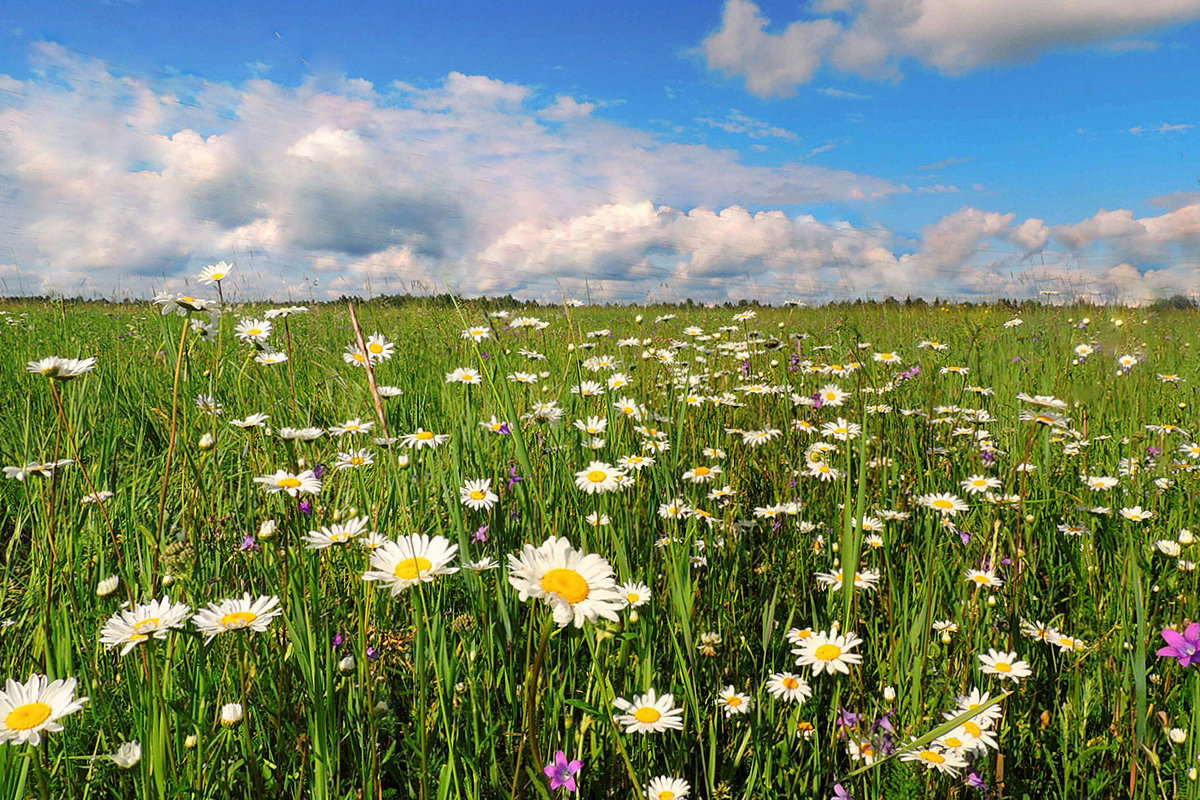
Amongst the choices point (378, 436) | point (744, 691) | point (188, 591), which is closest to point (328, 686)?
point (188, 591)

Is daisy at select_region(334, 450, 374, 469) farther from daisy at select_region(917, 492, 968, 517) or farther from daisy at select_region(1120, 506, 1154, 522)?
daisy at select_region(1120, 506, 1154, 522)

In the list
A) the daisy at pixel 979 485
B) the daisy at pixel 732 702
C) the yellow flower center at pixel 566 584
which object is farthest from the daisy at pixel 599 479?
the daisy at pixel 979 485

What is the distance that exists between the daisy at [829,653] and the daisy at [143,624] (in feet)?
3.83

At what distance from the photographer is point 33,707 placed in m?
0.98

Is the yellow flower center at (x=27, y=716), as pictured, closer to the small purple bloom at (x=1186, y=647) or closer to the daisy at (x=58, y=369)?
the daisy at (x=58, y=369)

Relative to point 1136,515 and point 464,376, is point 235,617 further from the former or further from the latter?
point 1136,515

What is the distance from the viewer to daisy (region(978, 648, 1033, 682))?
4.70 ft

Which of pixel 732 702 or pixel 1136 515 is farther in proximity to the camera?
pixel 1136 515

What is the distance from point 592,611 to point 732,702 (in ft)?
2.23

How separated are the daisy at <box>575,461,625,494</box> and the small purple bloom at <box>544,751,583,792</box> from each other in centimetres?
74

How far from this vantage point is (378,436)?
9.21ft

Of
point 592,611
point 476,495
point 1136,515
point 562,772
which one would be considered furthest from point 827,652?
point 1136,515

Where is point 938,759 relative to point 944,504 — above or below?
below

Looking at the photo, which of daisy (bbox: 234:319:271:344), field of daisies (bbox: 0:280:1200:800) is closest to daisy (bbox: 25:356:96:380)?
field of daisies (bbox: 0:280:1200:800)
